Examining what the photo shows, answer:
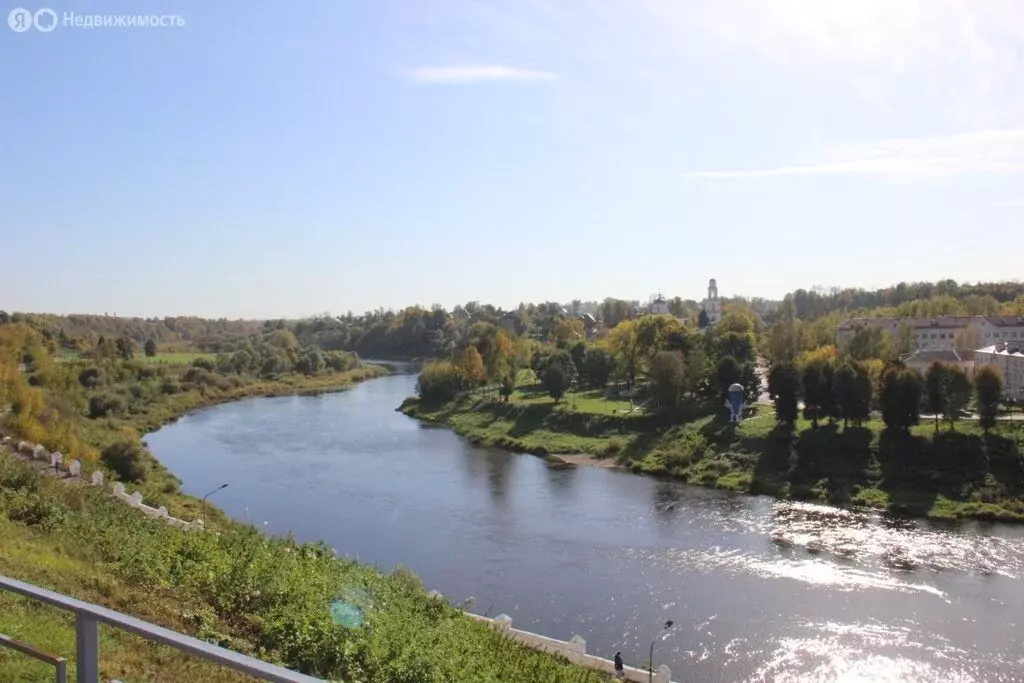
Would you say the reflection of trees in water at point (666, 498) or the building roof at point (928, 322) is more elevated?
the building roof at point (928, 322)

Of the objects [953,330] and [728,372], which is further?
[953,330]

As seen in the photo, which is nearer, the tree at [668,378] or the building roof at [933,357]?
the tree at [668,378]

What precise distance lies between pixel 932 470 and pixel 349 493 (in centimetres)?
1877

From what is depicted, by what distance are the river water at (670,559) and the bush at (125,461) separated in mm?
2096

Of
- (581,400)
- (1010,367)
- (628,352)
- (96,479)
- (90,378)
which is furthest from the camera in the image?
(90,378)

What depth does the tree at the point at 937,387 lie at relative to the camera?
2784 cm

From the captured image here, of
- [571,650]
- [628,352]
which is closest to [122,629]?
[571,650]

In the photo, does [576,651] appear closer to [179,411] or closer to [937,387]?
[937,387]

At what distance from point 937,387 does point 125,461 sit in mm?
27136

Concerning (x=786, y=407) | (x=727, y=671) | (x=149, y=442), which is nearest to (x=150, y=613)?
(x=727, y=671)

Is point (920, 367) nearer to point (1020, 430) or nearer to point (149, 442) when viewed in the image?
point (1020, 430)

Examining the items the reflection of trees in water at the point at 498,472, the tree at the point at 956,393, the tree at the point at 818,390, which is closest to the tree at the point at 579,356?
the reflection of trees in water at the point at 498,472

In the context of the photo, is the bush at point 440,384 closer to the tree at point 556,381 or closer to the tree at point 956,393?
the tree at point 556,381

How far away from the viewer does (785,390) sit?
102ft
